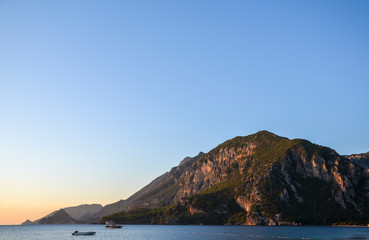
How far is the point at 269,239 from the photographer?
121 meters

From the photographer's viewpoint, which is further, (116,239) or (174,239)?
(116,239)

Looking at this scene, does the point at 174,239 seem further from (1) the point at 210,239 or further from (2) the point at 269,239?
(2) the point at 269,239

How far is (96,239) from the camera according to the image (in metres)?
152

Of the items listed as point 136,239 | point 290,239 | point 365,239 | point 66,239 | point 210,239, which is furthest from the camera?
point 66,239

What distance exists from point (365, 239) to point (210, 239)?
5308cm

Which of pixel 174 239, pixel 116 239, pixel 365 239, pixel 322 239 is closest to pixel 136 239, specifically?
pixel 116 239

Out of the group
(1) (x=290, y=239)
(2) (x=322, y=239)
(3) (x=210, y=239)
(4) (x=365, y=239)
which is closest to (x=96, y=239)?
(3) (x=210, y=239)

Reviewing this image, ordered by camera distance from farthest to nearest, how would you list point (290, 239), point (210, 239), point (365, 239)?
1. point (210, 239)
2. point (290, 239)
3. point (365, 239)

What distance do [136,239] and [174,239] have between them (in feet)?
61.2

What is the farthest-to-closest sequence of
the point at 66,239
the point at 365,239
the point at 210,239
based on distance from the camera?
the point at 66,239
the point at 210,239
the point at 365,239

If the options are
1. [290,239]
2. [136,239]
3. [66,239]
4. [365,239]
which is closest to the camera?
[365,239]

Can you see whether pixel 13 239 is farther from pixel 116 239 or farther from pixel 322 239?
pixel 322 239

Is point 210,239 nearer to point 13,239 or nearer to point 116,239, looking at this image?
point 116,239

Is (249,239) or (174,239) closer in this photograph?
(249,239)
